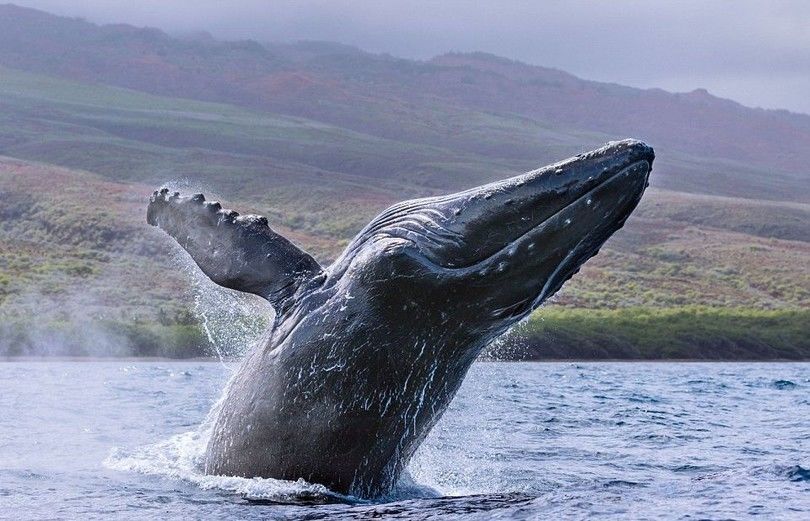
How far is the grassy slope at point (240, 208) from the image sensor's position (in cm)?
4122

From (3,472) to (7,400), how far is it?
8133 millimetres

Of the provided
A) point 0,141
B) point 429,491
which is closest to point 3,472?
point 429,491

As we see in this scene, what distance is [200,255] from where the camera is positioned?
7.95m

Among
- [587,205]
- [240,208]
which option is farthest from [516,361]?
[240,208]

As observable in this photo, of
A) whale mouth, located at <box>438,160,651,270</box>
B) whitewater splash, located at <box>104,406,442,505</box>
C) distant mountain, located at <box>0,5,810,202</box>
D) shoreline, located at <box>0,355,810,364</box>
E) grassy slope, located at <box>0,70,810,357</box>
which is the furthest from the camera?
distant mountain, located at <box>0,5,810,202</box>

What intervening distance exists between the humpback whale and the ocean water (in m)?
0.28

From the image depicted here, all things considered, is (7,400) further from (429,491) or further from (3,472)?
(429,491)

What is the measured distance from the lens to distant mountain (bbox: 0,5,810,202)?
131 metres

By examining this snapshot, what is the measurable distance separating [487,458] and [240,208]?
62894mm

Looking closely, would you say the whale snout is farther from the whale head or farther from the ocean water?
the ocean water

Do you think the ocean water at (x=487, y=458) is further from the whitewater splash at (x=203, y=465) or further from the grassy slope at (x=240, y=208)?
the grassy slope at (x=240, y=208)

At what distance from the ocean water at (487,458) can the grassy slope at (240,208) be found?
17.2ft

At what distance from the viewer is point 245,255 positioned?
25.6 feet

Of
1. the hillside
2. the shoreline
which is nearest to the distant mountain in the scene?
the hillside
